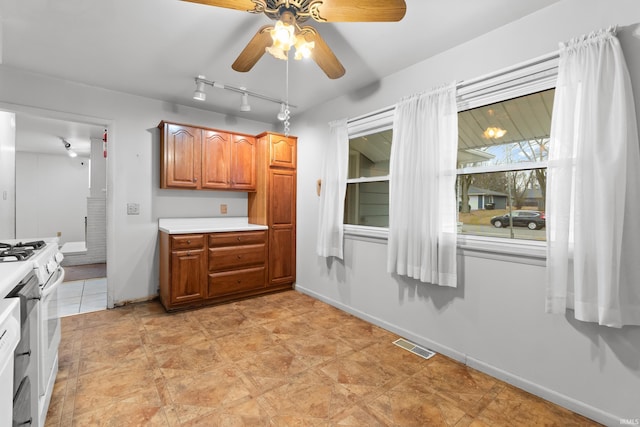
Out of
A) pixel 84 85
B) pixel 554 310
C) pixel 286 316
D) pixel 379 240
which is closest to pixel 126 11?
pixel 84 85

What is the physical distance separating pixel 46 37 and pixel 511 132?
3493 millimetres

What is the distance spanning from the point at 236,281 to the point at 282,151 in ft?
5.72

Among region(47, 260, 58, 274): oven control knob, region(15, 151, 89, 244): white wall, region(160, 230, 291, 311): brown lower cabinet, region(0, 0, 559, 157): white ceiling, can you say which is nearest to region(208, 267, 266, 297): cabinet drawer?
region(160, 230, 291, 311): brown lower cabinet

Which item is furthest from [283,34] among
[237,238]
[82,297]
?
[82,297]

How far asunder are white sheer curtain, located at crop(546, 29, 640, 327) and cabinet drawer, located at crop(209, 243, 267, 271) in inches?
113

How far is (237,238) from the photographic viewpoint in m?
3.47

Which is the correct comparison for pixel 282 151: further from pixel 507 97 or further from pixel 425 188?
pixel 507 97

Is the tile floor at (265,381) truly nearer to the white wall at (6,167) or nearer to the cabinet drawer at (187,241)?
the cabinet drawer at (187,241)

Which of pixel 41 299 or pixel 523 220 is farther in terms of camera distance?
pixel 523 220

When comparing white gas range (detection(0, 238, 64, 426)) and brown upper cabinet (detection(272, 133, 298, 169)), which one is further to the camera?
brown upper cabinet (detection(272, 133, 298, 169))

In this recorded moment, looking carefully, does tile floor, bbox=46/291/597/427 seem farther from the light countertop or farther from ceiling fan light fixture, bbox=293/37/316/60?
ceiling fan light fixture, bbox=293/37/316/60

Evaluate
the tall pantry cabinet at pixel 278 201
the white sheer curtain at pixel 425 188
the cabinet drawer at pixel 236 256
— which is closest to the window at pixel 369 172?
the white sheer curtain at pixel 425 188

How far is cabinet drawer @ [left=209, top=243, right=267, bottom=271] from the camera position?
330 centimetres

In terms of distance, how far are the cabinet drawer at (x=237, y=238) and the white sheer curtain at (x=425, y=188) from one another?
1.73m
